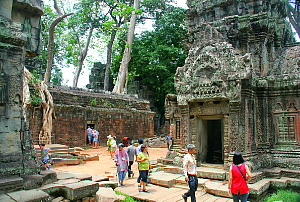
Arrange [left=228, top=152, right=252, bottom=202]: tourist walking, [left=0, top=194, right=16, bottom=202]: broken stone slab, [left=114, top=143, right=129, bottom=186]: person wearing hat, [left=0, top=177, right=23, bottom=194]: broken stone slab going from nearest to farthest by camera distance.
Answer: [left=0, top=194, right=16, bottom=202]: broken stone slab
[left=0, top=177, right=23, bottom=194]: broken stone slab
[left=228, top=152, right=252, bottom=202]: tourist walking
[left=114, top=143, right=129, bottom=186]: person wearing hat

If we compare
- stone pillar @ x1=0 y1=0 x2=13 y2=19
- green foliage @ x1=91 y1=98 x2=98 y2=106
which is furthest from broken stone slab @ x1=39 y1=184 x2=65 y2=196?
green foliage @ x1=91 y1=98 x2=98 y2=106

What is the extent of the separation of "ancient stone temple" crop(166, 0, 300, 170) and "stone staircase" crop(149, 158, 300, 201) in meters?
0.37

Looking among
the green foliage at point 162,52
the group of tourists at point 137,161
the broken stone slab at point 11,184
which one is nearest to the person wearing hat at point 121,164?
the group of tourists at point 137,161

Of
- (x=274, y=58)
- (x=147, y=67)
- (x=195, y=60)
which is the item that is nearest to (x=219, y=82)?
(x=195, y=60)

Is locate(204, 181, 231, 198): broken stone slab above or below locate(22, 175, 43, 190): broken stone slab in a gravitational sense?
below

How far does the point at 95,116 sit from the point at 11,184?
509 inches

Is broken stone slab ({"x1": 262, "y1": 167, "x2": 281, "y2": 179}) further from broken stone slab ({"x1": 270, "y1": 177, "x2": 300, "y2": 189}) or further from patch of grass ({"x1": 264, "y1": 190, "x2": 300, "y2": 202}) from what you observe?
patch of grass ({"x1": 264, "y1": 190, "x2": 300, "y2": 202})

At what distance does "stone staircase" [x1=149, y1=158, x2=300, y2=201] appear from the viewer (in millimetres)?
6022

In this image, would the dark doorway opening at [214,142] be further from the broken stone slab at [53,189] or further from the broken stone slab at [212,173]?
the broken stone slab at [53,189]

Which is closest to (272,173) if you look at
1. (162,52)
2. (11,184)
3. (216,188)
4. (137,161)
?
(216,188)

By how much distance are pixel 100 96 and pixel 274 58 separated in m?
11.7

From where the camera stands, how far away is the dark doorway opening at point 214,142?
9.27 meters

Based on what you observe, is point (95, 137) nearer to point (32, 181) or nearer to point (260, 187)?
point (260, 187)

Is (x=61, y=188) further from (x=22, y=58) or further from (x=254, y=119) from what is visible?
(x=254, y=119)
